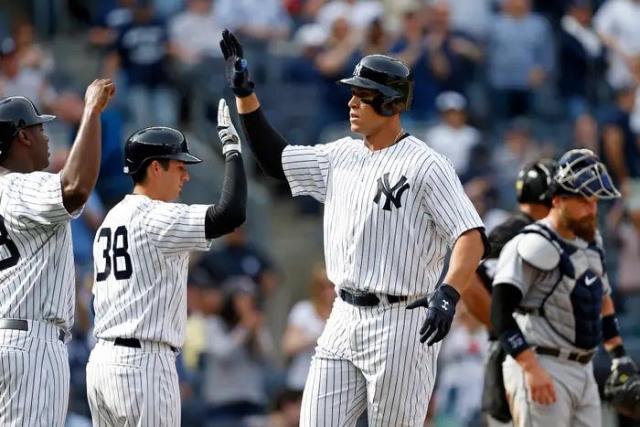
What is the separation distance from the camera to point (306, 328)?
12.1 metres

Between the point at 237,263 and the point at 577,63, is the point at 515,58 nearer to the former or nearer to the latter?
the point at 577,63

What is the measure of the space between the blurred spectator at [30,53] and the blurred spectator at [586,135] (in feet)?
16.9

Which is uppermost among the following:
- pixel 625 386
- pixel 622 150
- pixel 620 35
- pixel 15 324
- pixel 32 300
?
pixel 620 35

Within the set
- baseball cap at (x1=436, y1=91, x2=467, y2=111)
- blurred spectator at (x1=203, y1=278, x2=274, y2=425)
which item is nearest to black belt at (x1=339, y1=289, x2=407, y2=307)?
blurred spectator at (x1=203, y1=278, x2=274, y2=425)

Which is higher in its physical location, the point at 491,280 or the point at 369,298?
the point at 491,280

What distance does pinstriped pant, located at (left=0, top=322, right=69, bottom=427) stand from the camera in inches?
258

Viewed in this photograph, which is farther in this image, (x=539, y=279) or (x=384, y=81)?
(x=539, y=279)

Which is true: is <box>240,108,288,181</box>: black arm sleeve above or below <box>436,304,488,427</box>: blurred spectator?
above

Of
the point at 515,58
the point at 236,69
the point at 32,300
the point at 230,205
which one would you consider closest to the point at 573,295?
the point at 230,205

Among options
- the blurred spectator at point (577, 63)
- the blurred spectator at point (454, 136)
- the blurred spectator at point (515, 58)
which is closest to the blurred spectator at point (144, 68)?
the blurred spectator at point (454, 136)

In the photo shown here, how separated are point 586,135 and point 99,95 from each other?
358 inches

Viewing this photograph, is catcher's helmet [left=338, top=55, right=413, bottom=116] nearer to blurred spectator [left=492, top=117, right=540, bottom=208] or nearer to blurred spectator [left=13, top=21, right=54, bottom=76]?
blurred spectator [left=492, top=117, right=540, bottom=208]

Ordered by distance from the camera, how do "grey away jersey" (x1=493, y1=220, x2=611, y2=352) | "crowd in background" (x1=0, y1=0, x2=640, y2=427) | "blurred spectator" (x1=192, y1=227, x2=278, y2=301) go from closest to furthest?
"grey away jersey" (x1=493, y1=220, x2=611, y2=352)
"crowd in background" (x1=0, y1=0, x2=640, y2=427)
"blurred spectator" (x1=192, y1=227, x2=278, y2=301)

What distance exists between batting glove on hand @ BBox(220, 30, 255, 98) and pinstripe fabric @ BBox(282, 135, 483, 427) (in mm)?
707
